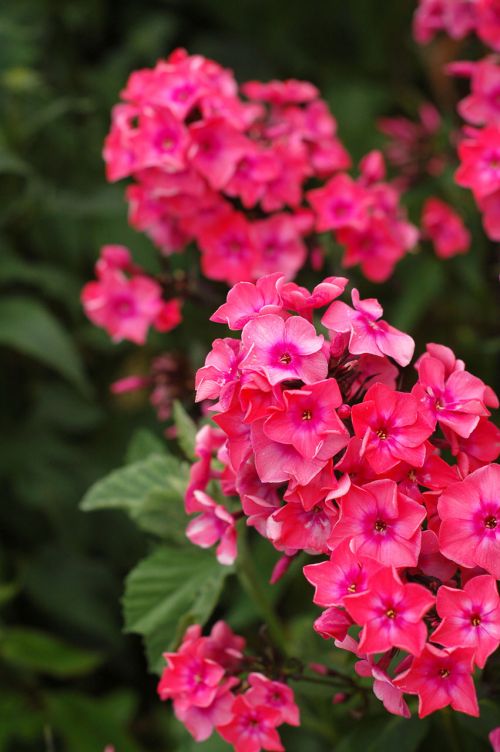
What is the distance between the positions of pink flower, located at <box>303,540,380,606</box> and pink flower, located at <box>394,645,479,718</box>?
0.24 feet

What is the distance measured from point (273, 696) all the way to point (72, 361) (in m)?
0.75

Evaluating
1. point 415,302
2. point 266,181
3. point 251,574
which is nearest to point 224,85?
point 266,181

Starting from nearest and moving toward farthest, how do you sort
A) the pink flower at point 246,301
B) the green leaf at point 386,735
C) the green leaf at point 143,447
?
the pink flower at point 246,301 < the green leaf at point 386,735 < the green leaf at point 143,447

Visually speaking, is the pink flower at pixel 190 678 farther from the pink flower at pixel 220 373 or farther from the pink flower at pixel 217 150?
the pink flower at pixel 217 150

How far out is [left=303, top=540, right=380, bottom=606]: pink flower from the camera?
0.72m

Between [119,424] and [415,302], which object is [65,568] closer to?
[119,424]

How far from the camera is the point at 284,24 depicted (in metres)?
2.24

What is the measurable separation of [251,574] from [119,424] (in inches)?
29.7

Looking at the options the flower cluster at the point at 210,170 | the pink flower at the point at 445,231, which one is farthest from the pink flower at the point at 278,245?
the pink flower at the point at 445,231

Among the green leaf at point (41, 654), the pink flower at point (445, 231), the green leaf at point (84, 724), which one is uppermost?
the pink flower at point (445, 231)

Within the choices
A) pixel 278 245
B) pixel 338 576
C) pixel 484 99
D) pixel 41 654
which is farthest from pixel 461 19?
pixel 41 654

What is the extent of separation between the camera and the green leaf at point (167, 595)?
97cm

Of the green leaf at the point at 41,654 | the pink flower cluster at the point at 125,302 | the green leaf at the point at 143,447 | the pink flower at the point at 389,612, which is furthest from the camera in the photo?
the green leaf at the point at 41,654

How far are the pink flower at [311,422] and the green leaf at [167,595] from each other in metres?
A: 0.30
